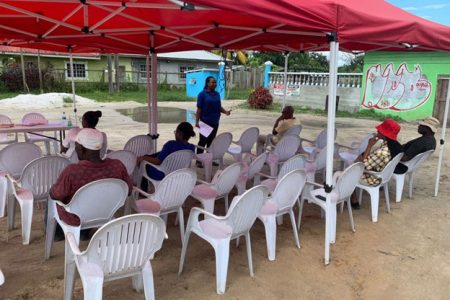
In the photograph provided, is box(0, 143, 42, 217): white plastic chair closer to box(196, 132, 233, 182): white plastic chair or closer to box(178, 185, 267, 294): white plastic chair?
box(196, 132, 233, 182): white plastic chair

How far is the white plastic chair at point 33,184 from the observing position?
3.44 meters

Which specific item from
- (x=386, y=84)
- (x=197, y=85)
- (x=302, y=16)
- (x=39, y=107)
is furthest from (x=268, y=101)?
(x=302, y=16)

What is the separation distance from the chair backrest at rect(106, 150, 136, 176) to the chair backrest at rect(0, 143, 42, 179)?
897 mm

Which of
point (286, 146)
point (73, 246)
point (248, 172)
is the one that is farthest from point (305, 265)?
point (286, 146)

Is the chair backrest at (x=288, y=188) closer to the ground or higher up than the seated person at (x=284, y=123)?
closer to the ground

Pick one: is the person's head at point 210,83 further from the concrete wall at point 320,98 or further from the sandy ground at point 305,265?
the concrete wall at point 320,98

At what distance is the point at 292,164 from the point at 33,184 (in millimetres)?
2537

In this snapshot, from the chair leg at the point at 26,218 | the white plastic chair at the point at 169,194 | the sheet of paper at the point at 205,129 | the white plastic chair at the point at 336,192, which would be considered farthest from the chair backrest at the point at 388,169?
the chair leg at the point at 26,218

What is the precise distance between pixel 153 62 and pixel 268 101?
35.4ft

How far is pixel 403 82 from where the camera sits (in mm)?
13922

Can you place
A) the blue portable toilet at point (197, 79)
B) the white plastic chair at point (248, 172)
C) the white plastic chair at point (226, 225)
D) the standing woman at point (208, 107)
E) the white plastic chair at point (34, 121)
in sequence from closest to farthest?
the white plastic chair at point (226, 225)
the white plastic chair at point (248, 172)
the white plastic chair at point (34, 121)
the standing woman at point (208, 107)
the blue portable toilet at point (197, 79)

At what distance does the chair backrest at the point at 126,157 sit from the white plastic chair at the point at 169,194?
76cm

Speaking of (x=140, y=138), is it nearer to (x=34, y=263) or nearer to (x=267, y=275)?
(x=34, y=263)

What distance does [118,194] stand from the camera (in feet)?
9.51
